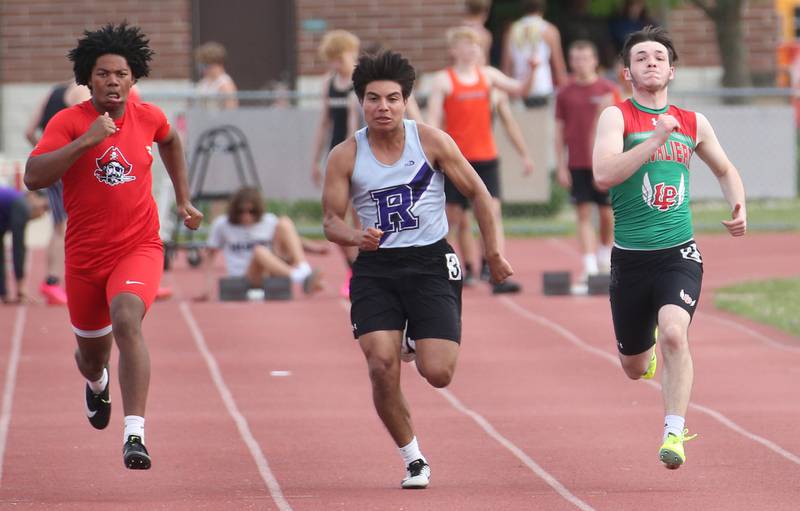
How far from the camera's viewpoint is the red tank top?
14.6 meters

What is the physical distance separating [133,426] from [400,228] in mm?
1457

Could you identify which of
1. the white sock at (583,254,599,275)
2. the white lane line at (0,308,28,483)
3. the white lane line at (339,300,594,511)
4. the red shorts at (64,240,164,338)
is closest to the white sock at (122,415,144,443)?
the red shorts at (64,240,164,338)

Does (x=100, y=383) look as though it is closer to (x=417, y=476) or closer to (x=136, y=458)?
(x=136, y=458)

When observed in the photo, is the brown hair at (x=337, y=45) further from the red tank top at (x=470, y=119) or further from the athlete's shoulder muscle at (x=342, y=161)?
the athlete's shoulder muscle at (x=342, y=161)

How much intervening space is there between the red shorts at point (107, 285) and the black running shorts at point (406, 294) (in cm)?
99

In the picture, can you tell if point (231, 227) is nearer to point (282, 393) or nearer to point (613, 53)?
point (282, 393)

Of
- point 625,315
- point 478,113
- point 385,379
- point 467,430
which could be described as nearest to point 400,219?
point 385,379

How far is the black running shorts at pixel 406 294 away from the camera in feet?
24.9

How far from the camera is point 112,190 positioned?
7867 mm

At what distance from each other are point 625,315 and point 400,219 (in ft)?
3.95

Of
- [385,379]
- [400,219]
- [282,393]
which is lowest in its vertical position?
[282,393]

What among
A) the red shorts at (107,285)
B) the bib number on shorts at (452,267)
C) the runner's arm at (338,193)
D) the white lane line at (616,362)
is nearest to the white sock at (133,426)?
the red shorts at (107,285)

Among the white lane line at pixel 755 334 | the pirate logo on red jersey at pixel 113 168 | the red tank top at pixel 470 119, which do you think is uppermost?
the pirate logo on red jersey at pixel 113 168

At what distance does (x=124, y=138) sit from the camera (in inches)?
309
